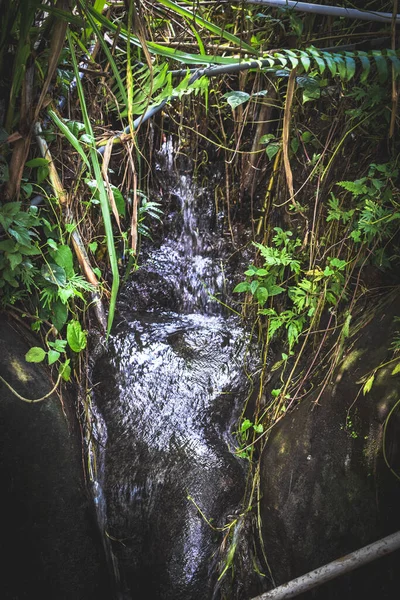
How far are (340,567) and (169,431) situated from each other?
1153 mm

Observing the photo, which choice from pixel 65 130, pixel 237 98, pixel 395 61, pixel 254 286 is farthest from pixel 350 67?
pixel 65 130

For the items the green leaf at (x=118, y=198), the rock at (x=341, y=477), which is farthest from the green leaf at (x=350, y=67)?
the green leaf at (x=118, y=198)

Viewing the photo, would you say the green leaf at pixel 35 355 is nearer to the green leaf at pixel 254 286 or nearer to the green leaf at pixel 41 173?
the green leaf at pixel 41 173

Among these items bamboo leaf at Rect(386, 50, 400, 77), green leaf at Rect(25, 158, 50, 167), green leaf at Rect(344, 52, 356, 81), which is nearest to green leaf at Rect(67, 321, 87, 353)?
green leaf at Rect(25, 158, 50, 167)

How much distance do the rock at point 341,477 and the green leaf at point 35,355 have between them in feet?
3.58

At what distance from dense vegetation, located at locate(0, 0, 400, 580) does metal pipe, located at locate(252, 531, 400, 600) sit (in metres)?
0.58

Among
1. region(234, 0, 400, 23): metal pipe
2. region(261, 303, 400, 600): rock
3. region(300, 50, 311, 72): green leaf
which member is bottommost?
region(261, 303, 400, 600): rock

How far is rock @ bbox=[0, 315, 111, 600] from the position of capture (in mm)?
1806

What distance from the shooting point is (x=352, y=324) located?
6.94 feet

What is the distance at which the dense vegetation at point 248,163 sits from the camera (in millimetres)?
1941

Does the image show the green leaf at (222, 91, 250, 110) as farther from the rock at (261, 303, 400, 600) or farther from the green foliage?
the green foliage

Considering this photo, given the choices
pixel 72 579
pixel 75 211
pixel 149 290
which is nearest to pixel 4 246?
pixel 75 211

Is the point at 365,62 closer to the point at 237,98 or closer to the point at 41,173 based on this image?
the point at 237,98

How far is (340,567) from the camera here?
1.29 metres
